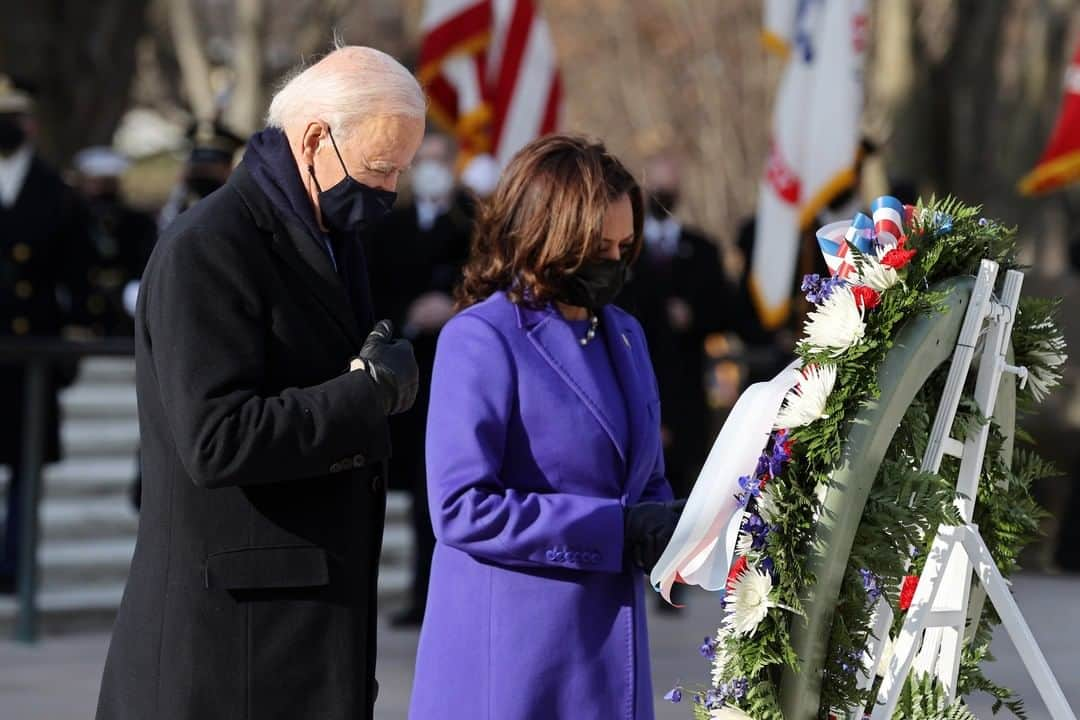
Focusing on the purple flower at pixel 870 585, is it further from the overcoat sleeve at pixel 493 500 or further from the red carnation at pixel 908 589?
the overcoat sleeve at pixel 493 500

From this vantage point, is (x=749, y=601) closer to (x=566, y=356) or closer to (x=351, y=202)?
(x=566, y=356)

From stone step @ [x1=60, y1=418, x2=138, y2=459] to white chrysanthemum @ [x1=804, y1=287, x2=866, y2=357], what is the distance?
829 centimetres

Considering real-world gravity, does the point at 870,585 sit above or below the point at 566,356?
below

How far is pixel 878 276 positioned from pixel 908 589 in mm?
587

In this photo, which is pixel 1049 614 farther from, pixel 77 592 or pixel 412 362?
pixel 412 362

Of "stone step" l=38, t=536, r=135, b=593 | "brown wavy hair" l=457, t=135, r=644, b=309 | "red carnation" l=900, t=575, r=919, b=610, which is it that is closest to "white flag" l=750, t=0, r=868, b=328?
"stone step" l=38, t=536, r=135, b=593

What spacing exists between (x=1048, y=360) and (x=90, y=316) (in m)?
6.43

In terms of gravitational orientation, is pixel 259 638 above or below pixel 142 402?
below

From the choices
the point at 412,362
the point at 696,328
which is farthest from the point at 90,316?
the point at 412,362

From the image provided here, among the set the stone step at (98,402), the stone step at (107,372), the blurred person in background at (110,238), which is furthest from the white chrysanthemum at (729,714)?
the stone step at (107,372)

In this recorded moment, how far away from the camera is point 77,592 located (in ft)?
28.9

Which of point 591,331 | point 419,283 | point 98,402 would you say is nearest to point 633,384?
point 591,331

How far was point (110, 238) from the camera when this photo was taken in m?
12.6

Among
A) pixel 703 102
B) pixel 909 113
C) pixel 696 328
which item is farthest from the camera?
pixel 703 102
